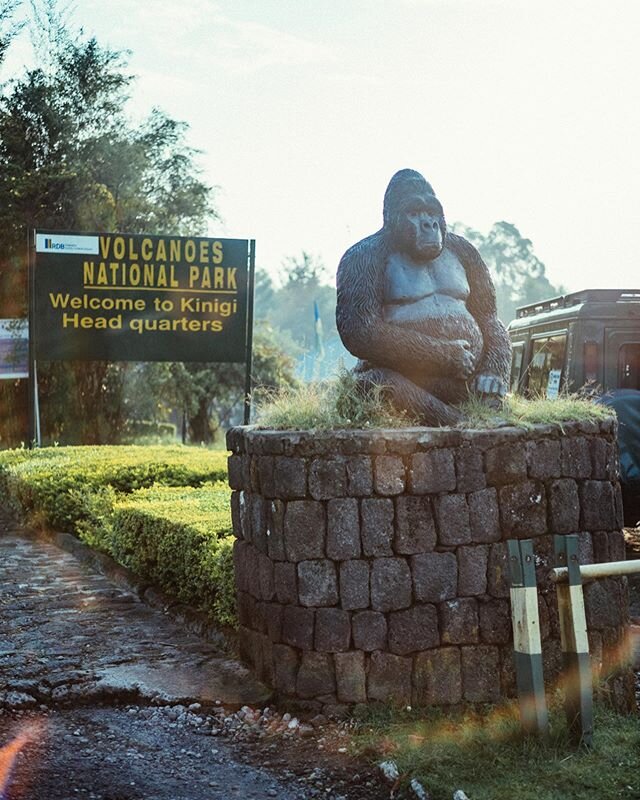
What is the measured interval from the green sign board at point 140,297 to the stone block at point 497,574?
10271 mm

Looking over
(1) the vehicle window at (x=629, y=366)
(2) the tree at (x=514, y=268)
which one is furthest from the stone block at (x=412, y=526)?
(2) the tree at (x=514, y=268)

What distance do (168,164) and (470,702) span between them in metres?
20.6

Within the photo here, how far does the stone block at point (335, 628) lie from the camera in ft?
15.8

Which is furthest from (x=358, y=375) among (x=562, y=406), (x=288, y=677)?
(x=288, y=677)

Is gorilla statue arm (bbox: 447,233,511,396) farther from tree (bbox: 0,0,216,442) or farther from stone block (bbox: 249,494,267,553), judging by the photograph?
tree (bbox: 0,0,216,442)

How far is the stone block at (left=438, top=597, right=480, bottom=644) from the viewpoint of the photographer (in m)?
4.86

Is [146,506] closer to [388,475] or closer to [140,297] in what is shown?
[388,475]

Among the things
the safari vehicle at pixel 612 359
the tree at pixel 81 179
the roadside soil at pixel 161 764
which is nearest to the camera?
the roadside soil at pixel 161 764

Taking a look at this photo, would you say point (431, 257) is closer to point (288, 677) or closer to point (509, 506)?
point (509, 506)

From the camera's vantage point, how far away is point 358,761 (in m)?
4.41

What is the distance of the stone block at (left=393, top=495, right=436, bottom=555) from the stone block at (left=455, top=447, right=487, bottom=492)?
21 cm

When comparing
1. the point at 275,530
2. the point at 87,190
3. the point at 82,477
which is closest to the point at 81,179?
the point at 87,190

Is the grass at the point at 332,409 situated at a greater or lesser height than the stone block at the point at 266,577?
greater

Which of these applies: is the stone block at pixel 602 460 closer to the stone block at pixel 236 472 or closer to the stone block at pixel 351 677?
the stone block at pixel 351 677
